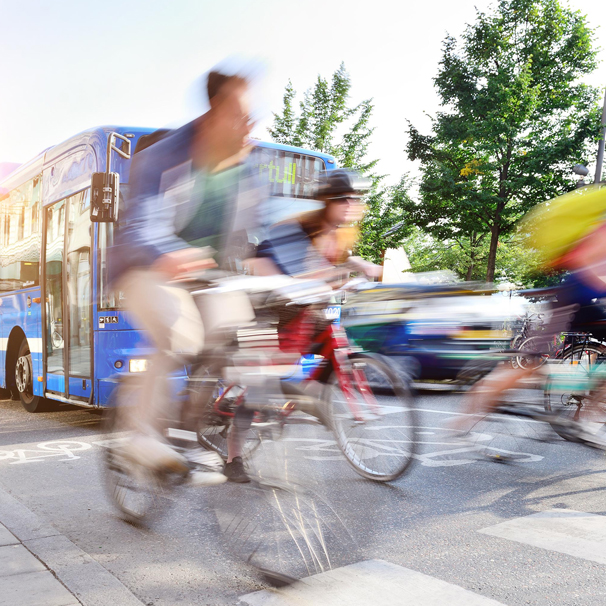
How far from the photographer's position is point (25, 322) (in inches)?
327

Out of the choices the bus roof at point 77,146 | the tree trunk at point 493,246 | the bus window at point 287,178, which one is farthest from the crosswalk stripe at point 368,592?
the tree trunk at point 493,246

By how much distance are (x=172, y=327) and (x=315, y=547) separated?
1354 millimetres

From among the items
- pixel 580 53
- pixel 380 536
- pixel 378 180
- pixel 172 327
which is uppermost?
pixel 580 53

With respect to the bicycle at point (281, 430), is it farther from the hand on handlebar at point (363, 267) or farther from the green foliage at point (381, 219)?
the green foliage at point (381, 219)

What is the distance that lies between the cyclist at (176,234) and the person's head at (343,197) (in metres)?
1.29

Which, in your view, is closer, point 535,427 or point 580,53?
point 535,427

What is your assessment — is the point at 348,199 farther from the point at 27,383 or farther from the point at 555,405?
the point at 27,383

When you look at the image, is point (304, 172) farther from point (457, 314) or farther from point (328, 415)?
point (328, 415)

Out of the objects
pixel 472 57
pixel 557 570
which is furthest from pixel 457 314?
pixel 472 57

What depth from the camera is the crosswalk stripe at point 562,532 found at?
3305 millimetres

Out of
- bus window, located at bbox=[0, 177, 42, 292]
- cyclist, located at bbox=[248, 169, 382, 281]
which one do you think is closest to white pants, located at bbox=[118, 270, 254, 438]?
cyclist, located at bbox=[248, 169, 382, 281]

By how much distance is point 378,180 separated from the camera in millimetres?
22531

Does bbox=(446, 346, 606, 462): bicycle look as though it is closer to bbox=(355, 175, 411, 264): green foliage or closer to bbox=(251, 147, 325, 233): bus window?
bbox=(251, 147, 325, 233): bus window

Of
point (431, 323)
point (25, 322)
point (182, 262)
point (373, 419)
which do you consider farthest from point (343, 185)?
point (25, 322)
